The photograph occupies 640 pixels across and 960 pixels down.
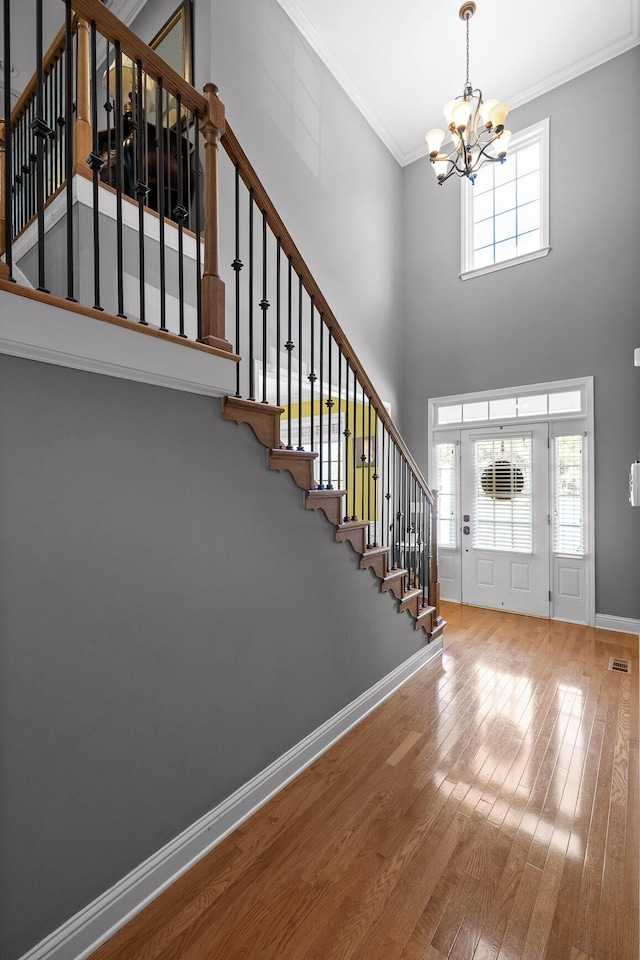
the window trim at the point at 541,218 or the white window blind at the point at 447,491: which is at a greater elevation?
the window trim at the point at 541,218

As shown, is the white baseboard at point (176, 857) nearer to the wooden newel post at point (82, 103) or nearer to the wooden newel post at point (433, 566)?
the wooden newel post at point (433, 566)

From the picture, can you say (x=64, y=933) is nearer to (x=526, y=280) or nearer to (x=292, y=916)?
(x=292, y=916)

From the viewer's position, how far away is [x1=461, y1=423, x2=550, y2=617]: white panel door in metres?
4.96

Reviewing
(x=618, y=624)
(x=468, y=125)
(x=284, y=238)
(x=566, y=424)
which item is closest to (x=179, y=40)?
(x=468, y=125)

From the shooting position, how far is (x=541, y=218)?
198 inches

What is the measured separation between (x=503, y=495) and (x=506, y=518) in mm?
266

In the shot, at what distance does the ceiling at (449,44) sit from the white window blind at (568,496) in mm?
3979

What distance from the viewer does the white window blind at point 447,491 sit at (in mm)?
5586

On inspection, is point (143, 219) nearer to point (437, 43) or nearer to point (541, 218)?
point (437, 43)

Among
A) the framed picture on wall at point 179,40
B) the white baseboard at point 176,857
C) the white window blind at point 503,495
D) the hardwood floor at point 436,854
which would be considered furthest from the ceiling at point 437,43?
the hardwood floor at point 436,854

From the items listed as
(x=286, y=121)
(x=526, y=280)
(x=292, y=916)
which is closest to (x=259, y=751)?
(x=292, y=916)

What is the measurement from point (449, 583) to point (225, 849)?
168 inches

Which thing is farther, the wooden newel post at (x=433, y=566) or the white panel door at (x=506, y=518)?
the white panel door at (x=506, y=518)

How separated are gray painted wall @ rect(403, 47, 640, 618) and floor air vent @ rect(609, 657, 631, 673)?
91 centimetres
